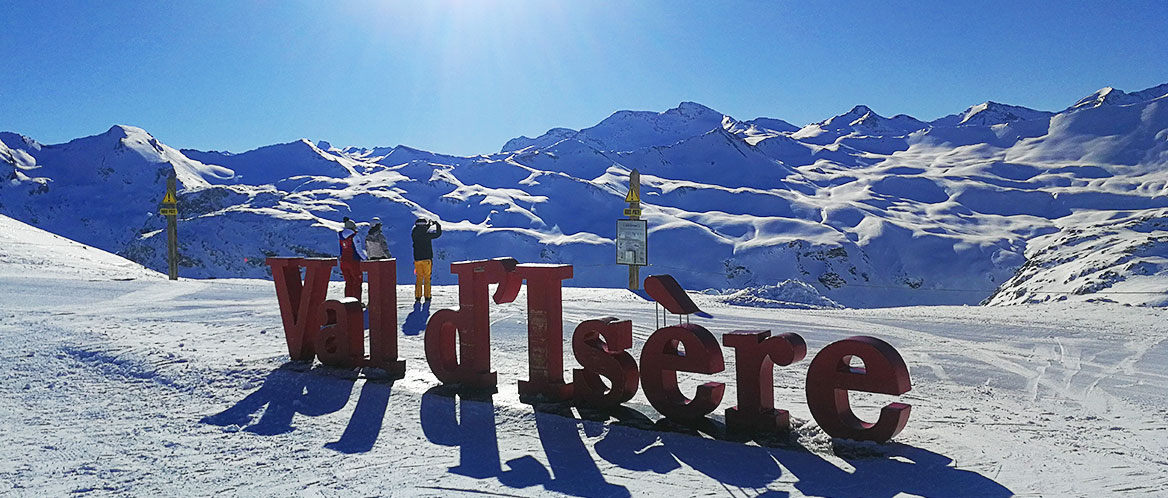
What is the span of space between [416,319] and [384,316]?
3958mm

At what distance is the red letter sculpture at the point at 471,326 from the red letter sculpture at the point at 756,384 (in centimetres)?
219

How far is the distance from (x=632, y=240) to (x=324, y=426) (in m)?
10.4

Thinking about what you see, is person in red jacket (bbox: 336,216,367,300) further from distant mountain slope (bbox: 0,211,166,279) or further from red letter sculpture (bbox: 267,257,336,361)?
distant mountain slope (bbox: 0,211,166,279)

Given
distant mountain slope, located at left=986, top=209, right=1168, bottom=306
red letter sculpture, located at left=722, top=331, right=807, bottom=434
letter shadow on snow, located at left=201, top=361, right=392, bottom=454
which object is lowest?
letter shadow on snow, located at left=201, top=361, right=392, bottom=454

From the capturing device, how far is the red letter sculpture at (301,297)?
303 inches

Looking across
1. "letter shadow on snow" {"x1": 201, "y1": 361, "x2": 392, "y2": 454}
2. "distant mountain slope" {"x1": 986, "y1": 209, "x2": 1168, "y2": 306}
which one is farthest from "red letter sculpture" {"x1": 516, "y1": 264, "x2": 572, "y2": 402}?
"distant mountain slope" {"x1": 986, "y1": 209, "x2": 1168, "y2": 306}

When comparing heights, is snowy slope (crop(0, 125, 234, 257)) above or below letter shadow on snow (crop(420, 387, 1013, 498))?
above

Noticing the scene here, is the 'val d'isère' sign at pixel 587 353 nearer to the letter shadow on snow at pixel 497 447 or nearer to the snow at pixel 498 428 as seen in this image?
the snow at pixel 498 428

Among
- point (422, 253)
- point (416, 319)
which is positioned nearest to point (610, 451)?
point (416, 319)

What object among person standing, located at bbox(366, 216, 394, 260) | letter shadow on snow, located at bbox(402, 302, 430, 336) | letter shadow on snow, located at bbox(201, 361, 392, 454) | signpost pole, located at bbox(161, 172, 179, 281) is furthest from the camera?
signpost pole, located at bbox(161, 172, 179, 281)

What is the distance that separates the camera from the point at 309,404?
6.27m

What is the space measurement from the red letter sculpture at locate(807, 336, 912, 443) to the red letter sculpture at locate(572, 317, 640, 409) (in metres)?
1.48

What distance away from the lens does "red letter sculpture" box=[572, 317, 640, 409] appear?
580cm

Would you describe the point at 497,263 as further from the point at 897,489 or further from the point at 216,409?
the point at 897,489
